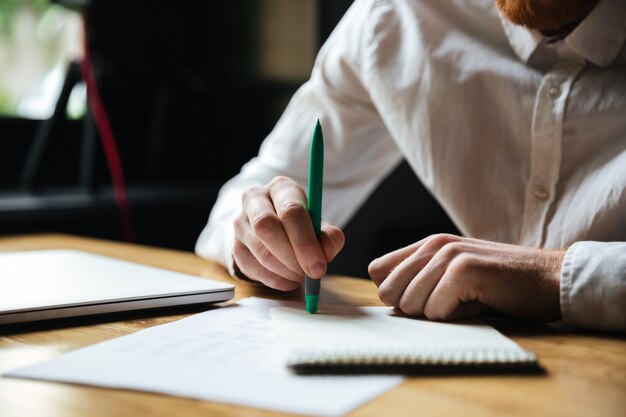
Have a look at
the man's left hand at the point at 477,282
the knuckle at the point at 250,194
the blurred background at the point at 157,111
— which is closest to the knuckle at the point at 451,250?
the man's left hand at the point at 477,282

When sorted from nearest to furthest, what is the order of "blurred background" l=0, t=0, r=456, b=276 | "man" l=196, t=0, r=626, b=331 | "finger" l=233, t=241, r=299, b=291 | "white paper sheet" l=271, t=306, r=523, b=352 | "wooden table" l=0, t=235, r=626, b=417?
"wooden table" l=0, t=235, r=626, b=417, "white paper sheet" l=271, t=306, r=523, b=352, "man" l=196, t=0, r=626, b=331, "finger" l=233, t=241, r=299, b=291, "blurred background" l=0, t=0, r=456, b=276

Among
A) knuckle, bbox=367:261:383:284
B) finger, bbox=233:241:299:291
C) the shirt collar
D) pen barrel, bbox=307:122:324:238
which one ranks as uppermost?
the shirt collar

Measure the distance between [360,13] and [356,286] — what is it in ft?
1.70

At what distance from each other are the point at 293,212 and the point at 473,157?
44 cm

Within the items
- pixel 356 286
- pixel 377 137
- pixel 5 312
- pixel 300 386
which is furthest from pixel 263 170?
pixel 300 386

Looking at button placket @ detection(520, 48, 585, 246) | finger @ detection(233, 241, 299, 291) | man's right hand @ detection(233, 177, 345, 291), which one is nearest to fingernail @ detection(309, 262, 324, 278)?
man's right hand @ detection(233, 177, 345, 291)

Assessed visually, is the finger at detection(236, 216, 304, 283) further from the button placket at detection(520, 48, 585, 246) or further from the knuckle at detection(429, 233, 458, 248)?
the button placket at detection(520, 48, 585, 246)

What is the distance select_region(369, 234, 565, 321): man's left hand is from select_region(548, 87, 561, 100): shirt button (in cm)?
32

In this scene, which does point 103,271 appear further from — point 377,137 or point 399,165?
point 399,165

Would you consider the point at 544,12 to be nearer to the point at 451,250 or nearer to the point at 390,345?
the point at 451,250

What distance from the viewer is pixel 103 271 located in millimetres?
735

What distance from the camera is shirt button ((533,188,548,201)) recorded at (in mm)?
887

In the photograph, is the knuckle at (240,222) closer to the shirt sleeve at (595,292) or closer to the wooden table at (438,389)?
the wooden table at (438,389)

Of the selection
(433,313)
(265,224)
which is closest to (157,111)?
(265,224)
